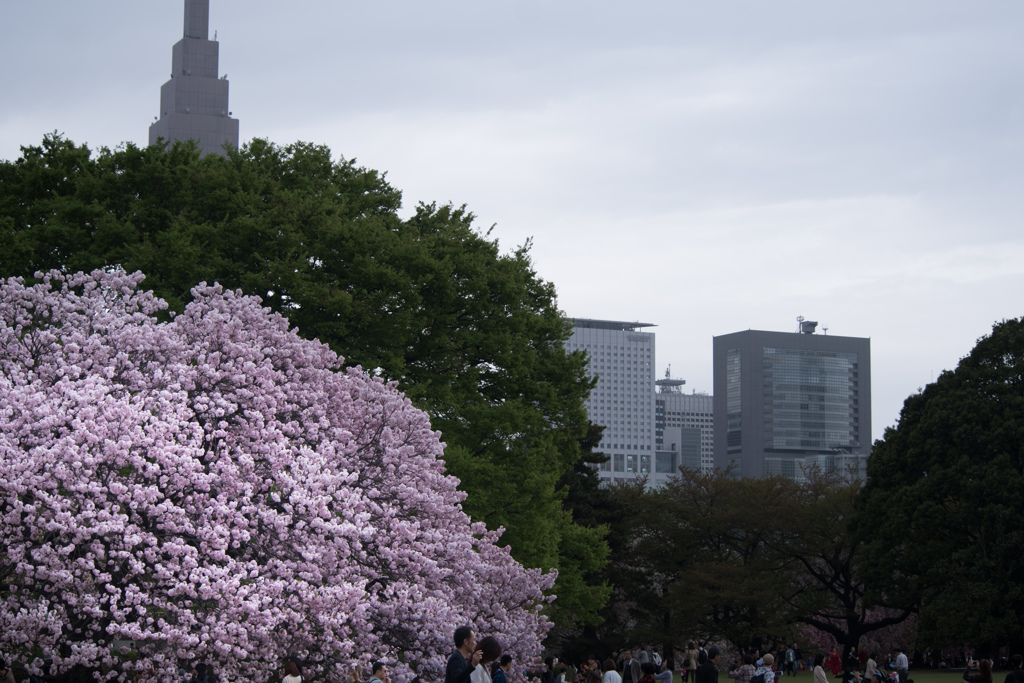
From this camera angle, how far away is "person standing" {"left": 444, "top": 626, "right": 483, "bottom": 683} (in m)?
9.07

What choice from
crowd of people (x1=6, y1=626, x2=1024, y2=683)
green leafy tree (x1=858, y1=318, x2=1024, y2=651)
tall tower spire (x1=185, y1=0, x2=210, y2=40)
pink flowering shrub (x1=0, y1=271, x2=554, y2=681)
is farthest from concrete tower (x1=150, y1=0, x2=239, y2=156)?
pink flowering shrub (x1=0, y1=271, x2=554, y2=681)

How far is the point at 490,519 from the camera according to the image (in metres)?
26.6

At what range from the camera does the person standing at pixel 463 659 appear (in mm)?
9070

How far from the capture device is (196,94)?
121 metres

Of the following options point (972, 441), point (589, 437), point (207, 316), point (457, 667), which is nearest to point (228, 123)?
point (589, 437)

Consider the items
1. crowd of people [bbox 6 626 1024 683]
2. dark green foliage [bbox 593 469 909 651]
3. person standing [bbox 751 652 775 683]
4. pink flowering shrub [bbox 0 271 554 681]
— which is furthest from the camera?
dark green foliage [bbox 593 469 909 651]

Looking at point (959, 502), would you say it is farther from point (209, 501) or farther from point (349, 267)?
point (209, 501)

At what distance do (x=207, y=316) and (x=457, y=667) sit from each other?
10.3 metres

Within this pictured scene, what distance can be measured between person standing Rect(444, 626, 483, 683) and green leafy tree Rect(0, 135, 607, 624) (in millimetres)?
12741

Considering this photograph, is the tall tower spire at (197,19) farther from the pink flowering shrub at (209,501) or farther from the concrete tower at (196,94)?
the pink flowering shrub at (209,501)

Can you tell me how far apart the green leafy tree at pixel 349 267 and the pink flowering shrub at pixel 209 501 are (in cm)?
374

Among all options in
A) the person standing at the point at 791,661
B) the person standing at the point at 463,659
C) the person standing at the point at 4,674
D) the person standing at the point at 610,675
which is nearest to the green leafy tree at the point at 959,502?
the person standing at the point at 791,661

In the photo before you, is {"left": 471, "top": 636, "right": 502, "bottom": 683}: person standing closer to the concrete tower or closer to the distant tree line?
the distant tree line

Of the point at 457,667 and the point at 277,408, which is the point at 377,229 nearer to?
the point at 277,408
